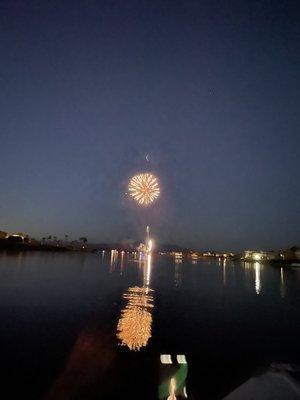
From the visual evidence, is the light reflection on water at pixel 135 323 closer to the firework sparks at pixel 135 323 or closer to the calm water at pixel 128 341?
the firework sparks at pixel 135 323

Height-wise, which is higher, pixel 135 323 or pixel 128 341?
pixel 135 323

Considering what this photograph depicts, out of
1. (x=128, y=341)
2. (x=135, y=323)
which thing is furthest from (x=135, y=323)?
(x=128, y=341)

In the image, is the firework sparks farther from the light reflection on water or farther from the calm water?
the calm water

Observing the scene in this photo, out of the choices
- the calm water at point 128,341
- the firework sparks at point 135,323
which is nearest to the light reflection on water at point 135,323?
the firework sparks at point 135,323

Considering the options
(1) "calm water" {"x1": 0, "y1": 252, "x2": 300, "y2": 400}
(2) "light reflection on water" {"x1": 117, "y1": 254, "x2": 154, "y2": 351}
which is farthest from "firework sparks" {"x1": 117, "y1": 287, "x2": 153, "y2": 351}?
(1) "calm water" {"x1": 0, "y1": 252, "x2": 300, "y2": 400}

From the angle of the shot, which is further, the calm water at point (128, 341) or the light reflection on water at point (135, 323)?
the light reflection on water at point (135, 323)

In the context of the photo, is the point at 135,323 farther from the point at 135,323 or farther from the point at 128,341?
the point at 128,341

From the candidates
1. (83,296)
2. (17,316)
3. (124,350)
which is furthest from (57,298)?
(124,350)

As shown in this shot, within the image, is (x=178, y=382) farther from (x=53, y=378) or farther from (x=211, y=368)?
(x=211, y=368)

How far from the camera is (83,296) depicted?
167ft

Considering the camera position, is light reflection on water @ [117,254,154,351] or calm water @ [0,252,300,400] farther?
light reflection on water @ [117,254,154,351]

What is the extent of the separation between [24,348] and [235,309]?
115 ft

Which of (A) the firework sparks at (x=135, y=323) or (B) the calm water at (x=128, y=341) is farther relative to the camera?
(A) the firework sparks at (x=135, y=323)

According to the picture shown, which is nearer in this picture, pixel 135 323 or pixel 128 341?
pixel 128 341
